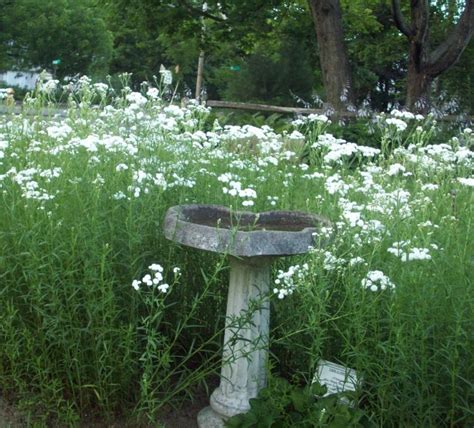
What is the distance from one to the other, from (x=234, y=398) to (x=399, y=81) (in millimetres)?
26885

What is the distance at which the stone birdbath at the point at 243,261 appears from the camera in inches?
138

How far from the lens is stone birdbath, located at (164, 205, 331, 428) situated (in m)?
3.51

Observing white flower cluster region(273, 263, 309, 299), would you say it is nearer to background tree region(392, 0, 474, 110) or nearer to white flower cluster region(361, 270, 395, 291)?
white flower cluster region(361, 270, 395, 291)

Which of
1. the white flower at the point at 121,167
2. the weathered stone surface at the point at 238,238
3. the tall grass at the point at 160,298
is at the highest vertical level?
the white flower at the point at 121,167

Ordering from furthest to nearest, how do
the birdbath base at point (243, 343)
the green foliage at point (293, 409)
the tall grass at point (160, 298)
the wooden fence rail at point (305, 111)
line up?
the wooden fence rail at point (305, 111), the birdbath base at point (243, 343), the tall grass at point (160, 298), the green foliage at point (293, 409)

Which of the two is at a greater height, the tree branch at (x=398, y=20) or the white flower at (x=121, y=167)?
the tree branch at (x=398, y=20)

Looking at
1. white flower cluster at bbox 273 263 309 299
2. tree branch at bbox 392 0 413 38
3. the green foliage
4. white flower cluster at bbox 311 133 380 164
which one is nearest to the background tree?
tree branch at bbox 392 0 413 38

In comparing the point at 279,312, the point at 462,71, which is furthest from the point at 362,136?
the point at 462,71

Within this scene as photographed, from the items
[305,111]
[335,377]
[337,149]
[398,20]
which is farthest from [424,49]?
[335,377]

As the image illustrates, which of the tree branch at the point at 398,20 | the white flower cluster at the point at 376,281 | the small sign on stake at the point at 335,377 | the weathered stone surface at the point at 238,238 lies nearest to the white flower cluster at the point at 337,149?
the weathered stone surface at the point at 238,238

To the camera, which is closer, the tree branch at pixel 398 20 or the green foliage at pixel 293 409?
the green foliage at pixel 293 409

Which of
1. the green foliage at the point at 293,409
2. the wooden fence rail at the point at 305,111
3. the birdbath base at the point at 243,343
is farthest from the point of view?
the wooden fence rail at the point at 305,111

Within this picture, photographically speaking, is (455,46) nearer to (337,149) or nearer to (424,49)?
(424,49)

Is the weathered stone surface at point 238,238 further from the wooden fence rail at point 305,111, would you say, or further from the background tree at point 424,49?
the background tree at point 424,49
